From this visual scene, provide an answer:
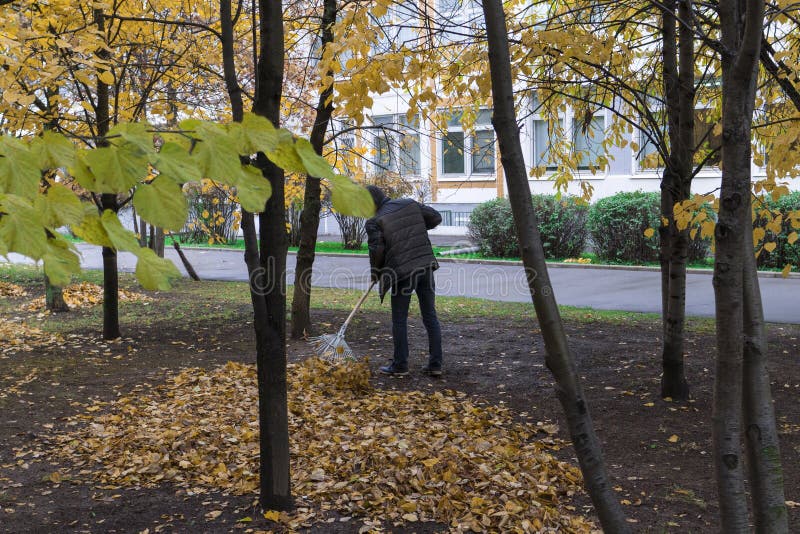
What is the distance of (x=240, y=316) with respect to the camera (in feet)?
33.7

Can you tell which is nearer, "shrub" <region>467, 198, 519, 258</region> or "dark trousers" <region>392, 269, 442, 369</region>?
"dark trousers" <region>392, 269, 442, 369</region>

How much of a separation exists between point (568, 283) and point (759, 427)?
44.5ft

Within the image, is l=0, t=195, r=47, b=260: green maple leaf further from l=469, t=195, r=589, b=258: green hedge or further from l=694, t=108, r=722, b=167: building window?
l=469, t=195, r=589, b=258: green hedge

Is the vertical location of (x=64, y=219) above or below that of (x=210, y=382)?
above

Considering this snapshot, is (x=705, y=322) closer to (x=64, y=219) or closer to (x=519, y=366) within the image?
(x=519, y=366)

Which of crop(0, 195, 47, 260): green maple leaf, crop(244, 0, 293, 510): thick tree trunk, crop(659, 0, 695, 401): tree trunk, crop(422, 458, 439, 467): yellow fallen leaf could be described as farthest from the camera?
crop(659, 0, 695, 401): tree trunk

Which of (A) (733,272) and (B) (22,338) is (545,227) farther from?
(A) (733,272)

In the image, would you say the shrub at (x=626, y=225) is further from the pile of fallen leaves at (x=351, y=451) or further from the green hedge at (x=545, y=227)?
the pile of fallen leaves at (x=351, y=451)

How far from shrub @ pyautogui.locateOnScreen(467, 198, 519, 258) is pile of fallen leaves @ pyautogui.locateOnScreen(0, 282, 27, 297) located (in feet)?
39.5

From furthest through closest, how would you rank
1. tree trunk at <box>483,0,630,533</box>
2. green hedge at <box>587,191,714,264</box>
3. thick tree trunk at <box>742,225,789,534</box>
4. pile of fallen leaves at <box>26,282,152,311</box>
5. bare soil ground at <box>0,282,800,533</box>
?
1. green hedge at <box>587,191,714,264</box>
2. pile of fallen leaves at <box>26,282,152,311</box>
3. bare soil ground at <box>0,282,800,533</box>
4. thick tree trunk at <box>742,225,789,534</box>
5. tree trunk at <box>483,0,630,533</box>

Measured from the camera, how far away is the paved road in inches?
484

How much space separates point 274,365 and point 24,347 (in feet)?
19.0

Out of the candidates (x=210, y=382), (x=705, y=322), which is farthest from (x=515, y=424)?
(x=705, y=322)

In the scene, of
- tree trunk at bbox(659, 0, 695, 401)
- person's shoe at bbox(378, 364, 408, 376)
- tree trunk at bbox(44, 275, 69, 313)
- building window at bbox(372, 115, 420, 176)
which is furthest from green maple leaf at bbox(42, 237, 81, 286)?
tree trunk at bbox(44, 275, 69, 313)
